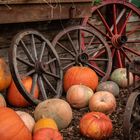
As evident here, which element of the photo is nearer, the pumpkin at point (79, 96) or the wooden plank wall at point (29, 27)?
the pumpkin at point (79, 96)

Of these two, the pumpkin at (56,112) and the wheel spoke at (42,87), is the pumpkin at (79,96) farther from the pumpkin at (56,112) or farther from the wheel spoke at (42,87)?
the pumpkin at (56,112)

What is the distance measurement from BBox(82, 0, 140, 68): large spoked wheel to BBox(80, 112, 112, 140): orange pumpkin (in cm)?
241

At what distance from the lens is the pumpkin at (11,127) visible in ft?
10.3

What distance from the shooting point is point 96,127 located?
3.67 metres

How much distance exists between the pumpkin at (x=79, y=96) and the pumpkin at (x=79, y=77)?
330 millimetres

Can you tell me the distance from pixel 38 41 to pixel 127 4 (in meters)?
1.89

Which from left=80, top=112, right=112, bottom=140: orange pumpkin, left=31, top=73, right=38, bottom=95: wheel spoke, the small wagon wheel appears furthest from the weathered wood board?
the small wagon wheel

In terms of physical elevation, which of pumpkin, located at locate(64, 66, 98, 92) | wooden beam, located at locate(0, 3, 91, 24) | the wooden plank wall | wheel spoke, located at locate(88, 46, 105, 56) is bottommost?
pumpkin, located at locate(64, 66, 98, 92)

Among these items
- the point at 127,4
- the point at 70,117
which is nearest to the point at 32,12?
the point at 70,117

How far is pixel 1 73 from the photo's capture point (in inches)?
170

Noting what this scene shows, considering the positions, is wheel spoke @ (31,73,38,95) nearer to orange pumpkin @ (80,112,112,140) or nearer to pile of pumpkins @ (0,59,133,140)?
pile of pumpkins @ (0,59,133,140)

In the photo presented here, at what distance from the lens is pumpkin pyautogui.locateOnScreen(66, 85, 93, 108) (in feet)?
14.7

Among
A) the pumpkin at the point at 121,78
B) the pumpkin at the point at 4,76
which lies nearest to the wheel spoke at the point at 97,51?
the pumpkin at the point at 121,78

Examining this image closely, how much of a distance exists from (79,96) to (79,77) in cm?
49
